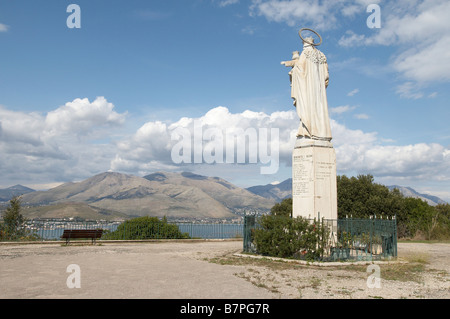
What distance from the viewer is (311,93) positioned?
1581 cm

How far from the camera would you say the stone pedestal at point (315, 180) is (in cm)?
1459

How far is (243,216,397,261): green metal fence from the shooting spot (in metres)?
13.1

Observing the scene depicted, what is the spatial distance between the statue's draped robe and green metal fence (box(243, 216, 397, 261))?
12.9ft

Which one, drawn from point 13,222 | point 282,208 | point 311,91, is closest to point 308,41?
point 311,91

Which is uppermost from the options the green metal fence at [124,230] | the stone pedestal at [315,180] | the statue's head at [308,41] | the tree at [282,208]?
the statue's head at [308,41]

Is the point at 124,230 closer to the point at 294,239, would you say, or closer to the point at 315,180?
the point at 294,239

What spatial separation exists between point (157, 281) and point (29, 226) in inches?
683

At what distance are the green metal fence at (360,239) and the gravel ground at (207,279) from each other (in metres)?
1.01

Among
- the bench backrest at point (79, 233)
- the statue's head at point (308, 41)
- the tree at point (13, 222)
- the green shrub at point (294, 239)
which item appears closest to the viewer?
the green shrub at point (294, 239)

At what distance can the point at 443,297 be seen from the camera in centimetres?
746

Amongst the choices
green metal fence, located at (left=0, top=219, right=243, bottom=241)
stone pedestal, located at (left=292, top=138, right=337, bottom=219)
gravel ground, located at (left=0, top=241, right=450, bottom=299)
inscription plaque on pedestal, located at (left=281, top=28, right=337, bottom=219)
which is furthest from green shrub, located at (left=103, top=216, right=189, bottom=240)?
stone pedestal, located at (left=292, top=138, right=337, bottom=219)

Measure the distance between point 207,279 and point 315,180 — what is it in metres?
7.26

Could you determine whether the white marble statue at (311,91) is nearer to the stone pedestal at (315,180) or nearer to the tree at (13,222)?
the stone pedestal at (315,180)

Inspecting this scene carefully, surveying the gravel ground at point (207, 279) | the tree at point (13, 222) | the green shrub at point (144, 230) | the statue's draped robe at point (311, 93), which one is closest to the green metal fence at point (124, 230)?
the green shrub at point (144, 230)
